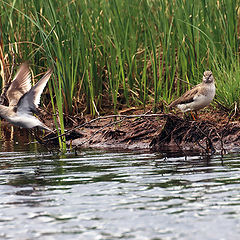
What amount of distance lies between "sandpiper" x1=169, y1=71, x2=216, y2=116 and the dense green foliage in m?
0.40

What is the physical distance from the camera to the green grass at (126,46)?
10.2 meters

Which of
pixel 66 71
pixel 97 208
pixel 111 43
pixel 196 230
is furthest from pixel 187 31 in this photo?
pixel 196 230

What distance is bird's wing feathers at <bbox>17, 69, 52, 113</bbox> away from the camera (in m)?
8.40

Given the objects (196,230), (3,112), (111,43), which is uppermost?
(111,43)

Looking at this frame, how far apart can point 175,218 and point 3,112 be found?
4.33 m

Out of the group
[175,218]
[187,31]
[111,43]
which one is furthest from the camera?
[111,43]

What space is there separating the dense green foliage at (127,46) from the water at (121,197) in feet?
7.76

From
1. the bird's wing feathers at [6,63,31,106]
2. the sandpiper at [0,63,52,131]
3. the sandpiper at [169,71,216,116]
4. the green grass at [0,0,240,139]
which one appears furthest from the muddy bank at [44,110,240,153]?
the bird's wing feathers at [6,63,31,106]

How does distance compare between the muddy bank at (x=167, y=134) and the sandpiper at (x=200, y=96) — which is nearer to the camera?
the muddy bank at (x=167, y=134)

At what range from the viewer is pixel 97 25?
38.0 ft

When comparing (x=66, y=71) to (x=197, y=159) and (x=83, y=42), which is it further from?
(x=197, y=159)

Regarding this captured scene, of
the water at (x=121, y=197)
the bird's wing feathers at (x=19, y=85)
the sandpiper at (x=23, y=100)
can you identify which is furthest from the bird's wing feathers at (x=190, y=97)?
the bird's wing feathers at (x=19, y=85)

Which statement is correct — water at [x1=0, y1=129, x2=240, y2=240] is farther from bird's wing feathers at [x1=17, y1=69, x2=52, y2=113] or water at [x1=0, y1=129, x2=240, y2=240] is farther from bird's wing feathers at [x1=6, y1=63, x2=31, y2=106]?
bird's wing feathers at [x1=6, y1=63, x2=31, y2=106]

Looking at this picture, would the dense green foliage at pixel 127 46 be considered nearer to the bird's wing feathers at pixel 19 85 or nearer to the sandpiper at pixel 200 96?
the sandpiper at pixel 200 96
